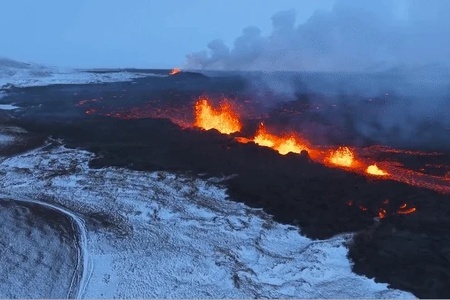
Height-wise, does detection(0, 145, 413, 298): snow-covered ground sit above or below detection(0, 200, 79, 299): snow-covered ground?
above

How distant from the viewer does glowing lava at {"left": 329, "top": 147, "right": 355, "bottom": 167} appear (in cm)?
3083

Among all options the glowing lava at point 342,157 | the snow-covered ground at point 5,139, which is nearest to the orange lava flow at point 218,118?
the glowing lava at point 342,157

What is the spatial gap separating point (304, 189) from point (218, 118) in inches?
776

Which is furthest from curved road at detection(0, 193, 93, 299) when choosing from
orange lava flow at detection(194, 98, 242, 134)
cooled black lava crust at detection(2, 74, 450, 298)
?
orange lava flow at detection(194, 98, 242, 134)

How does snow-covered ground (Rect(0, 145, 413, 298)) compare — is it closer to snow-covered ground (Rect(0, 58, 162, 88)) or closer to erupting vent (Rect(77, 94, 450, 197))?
erupting vent (Rect(77, 94, 450, 197))

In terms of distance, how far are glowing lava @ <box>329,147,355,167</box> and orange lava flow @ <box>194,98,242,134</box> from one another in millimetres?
11117

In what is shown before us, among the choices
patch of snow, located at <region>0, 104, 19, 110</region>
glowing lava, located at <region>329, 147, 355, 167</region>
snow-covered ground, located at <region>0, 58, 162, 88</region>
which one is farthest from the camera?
snow-covered ground, located at <region>0, 58, 162, 88</region>

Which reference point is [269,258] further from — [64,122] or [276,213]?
[64,122]

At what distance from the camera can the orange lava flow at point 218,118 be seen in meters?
41.6

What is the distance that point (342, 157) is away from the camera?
31.9 meters

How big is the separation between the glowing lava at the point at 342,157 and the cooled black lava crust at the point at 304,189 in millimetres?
2133

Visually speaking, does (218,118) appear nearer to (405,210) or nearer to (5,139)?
(5,139)

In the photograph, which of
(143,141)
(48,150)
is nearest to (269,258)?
(143,141)

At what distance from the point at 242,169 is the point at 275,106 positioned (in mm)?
26964
